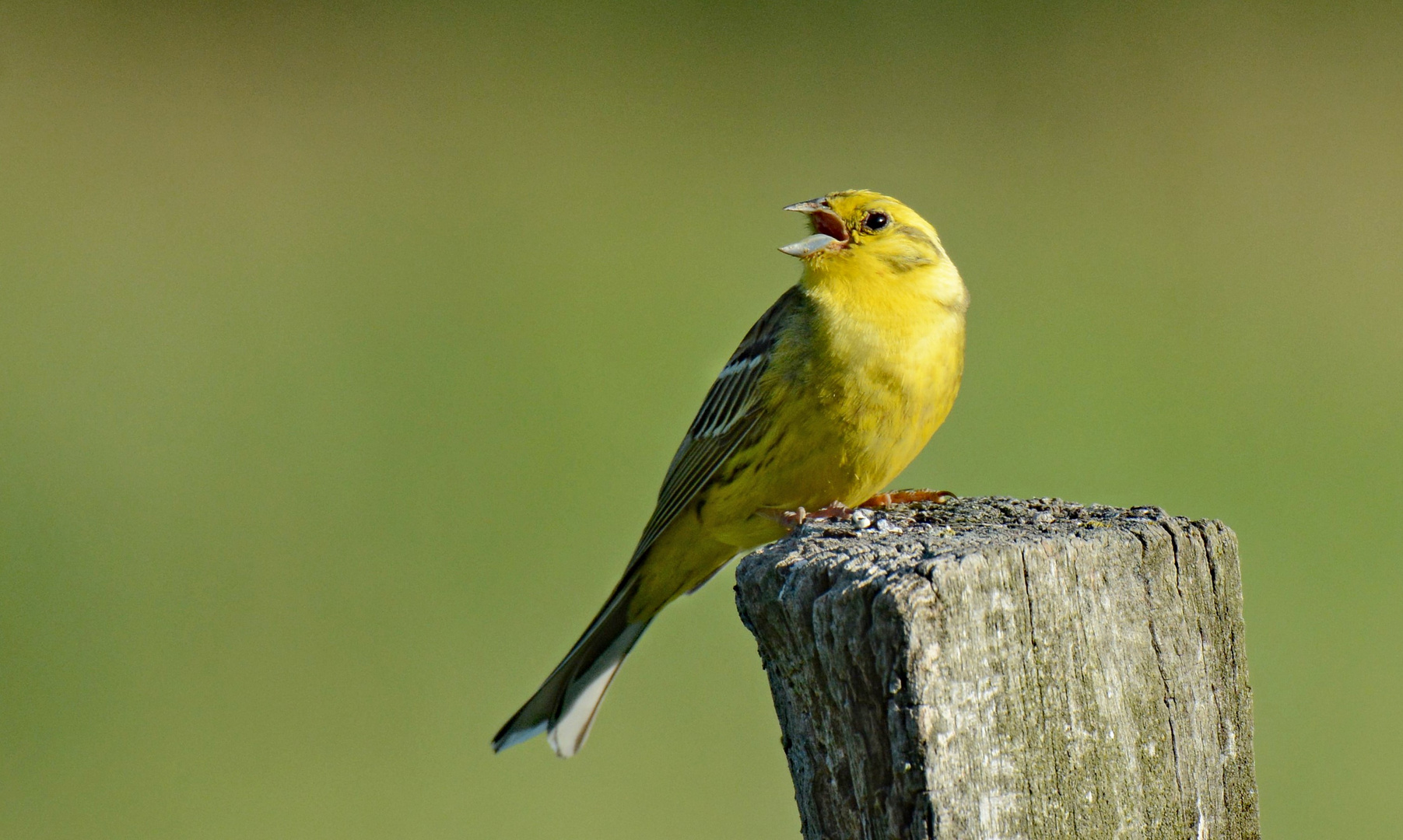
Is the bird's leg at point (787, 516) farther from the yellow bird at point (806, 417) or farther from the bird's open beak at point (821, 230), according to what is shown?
the bird's open beak at point (821, 230)

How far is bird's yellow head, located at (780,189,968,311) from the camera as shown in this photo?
409 cm

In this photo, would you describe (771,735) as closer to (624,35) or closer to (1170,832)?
(1170,832)

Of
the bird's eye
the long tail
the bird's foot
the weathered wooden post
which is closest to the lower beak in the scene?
the bird's eye

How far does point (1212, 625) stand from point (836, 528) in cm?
67

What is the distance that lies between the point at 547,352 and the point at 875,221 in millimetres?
5667

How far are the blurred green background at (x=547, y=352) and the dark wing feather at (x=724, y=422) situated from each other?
1.43m

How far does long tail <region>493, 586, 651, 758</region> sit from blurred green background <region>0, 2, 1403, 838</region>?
1.49 m

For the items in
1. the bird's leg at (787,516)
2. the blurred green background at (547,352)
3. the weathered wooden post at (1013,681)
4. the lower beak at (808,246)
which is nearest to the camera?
the weathered wooden post at (1013,681)

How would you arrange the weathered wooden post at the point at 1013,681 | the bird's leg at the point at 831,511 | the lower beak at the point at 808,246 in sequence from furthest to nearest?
the lower beak at the point at 808,246, the bird's leg at the point at 831,511, the weathered wooden post at the point at 1013,681

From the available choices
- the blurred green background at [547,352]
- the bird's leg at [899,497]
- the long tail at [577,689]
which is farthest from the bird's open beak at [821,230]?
the blurred green background at [547,352]

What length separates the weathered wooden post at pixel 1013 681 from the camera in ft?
6.36

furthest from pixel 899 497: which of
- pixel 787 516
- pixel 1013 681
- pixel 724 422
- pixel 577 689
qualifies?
pixel 1013 681

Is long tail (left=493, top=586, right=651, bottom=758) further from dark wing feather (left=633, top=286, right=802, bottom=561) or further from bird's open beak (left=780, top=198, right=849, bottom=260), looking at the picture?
bird's open beak (left=780, top=198, right=849, bottom=260)

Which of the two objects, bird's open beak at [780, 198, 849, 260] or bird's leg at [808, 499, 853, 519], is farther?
bird's open beak at [780, 198, 849, 260]
